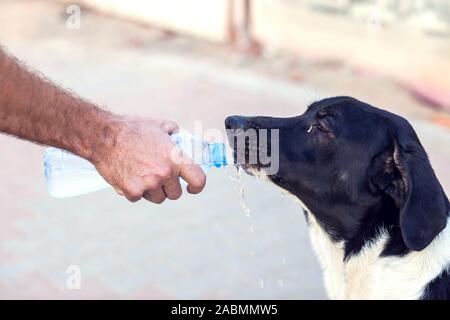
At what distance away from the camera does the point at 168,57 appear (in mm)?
8656

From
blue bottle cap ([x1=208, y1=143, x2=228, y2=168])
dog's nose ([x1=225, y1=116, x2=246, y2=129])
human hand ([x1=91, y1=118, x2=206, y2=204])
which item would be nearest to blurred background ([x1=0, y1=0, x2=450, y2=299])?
blue bottle cap ([x1=208, y1=143, x2=228, y2=168])

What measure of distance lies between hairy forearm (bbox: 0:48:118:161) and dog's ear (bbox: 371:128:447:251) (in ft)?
3.20

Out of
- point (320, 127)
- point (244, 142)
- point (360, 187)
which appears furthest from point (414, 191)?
point (244, 142)

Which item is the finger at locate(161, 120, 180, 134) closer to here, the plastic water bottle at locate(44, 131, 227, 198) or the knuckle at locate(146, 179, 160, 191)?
the plastic water bottle at locate(44, 131, 227, 198)

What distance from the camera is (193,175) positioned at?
3.18m

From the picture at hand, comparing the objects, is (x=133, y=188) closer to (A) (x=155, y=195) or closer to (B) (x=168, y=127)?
(A) (x=155, y=195)

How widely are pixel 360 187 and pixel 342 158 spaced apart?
0.12 meters

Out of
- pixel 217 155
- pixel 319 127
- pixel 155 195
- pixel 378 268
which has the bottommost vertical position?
pixel 378 268

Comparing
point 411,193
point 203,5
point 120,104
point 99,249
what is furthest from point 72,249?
point 203,5

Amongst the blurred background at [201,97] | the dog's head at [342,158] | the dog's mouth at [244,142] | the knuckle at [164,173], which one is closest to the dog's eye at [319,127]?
the dog's head at [342,158]

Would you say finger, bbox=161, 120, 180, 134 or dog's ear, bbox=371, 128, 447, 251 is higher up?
finger, bbox=161, 120, 180, 134

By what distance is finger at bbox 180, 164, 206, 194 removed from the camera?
317cm
